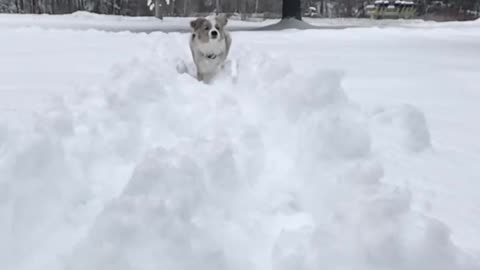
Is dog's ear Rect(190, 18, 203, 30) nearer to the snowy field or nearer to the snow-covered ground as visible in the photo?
the snowy field

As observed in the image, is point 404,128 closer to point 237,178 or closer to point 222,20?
point 237,178

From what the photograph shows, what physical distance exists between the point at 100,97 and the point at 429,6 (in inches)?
1038

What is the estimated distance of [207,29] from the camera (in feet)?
14.3

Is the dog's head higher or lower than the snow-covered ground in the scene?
higher

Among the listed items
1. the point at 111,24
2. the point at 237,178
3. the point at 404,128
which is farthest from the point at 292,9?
the point at 237,178

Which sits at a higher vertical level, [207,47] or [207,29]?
[207,29]

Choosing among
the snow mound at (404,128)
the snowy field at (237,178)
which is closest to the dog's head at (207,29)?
the snowy field at (237,178)

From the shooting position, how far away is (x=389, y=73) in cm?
524

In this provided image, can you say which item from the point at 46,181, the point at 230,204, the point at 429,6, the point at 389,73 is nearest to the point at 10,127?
the point at 46,181

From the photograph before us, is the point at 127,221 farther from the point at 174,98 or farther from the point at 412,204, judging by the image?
the point at 174,98

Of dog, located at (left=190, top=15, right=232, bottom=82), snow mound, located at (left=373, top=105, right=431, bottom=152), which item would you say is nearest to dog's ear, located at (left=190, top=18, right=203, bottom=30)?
dog, located at (left=190, top=15, right=232, bottom=82)

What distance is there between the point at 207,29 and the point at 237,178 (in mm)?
2613

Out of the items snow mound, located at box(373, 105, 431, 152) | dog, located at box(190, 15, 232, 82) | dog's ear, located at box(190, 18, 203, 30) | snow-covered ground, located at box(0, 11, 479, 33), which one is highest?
dog's ear, located at box(190, 18, 203, 30)

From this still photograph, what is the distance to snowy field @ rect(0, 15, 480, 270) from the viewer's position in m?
1.40
